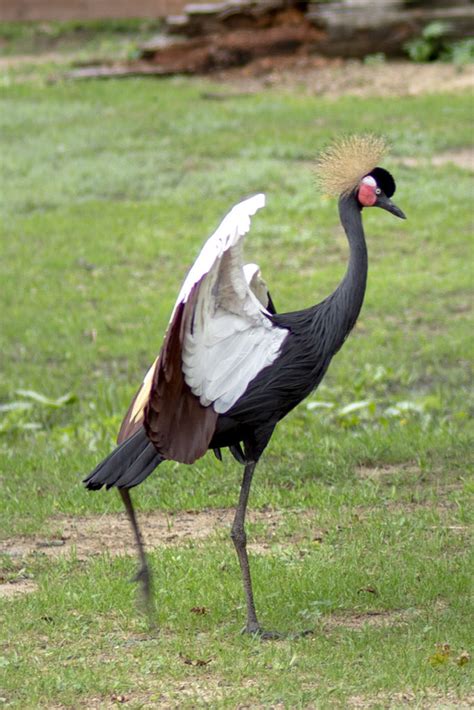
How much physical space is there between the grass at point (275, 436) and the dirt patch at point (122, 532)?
0.21 ft

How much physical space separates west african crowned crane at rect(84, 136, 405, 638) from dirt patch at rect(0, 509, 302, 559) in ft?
3.57

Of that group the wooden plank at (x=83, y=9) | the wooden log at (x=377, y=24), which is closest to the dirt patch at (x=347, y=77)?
the wooden log at (x=377, y=24)

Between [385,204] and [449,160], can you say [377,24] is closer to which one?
[449,160]

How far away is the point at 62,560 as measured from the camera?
5832 mm

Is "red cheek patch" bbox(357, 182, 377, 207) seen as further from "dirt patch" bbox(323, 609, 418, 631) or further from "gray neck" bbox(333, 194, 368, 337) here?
"dirt patch" bbox(323, 609, 418, 631)

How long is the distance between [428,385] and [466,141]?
7.54 metres

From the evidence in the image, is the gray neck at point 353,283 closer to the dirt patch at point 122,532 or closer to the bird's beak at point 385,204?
the bird's beak at point 385,204

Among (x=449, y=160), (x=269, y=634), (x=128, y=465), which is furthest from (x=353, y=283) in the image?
(x=449, y=160)

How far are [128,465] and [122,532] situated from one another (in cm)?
145

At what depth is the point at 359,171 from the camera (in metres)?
5.09

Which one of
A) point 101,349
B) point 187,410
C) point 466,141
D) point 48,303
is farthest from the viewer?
point 466,141

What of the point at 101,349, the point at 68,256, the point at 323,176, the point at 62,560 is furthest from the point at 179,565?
the point at 68,256

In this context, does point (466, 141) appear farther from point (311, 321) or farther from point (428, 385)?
point (311, 321)

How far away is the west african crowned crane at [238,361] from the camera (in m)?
4.70
